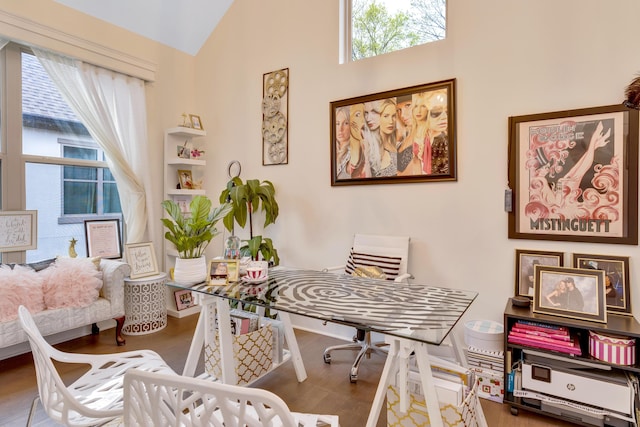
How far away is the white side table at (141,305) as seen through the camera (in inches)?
123

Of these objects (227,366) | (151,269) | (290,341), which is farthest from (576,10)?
(151,269)

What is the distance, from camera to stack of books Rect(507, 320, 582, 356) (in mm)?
1875

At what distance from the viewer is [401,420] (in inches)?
61.4

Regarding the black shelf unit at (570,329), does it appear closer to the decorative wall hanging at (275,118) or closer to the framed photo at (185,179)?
the decorative wall hanging at (275,118)

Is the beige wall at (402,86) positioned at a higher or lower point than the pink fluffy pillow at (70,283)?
higher

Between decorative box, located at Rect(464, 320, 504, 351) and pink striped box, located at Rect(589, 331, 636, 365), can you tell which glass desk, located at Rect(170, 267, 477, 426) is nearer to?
decorative box, located at Rect(464, 320, 504, 351)

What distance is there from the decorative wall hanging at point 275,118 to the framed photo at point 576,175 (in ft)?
6.58

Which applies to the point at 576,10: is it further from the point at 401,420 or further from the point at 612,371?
the point at 401,420

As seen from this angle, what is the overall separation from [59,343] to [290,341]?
2.13 metres

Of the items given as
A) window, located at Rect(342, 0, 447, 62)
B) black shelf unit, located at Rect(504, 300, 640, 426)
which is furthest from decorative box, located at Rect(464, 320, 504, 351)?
window, located at Rect(342, 0, 447, 62)

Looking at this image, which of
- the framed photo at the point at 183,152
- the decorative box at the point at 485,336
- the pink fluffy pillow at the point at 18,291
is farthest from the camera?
the framed photo at the point at 183,152

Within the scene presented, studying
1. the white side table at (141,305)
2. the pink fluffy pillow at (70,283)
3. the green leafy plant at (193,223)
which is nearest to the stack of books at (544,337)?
the green leafy plant at (193,223)

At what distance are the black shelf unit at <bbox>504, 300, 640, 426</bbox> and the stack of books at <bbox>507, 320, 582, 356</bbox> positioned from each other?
0.02 meters

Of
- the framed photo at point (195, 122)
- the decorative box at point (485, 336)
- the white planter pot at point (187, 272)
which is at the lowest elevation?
the decorative box at point (485, 336)
